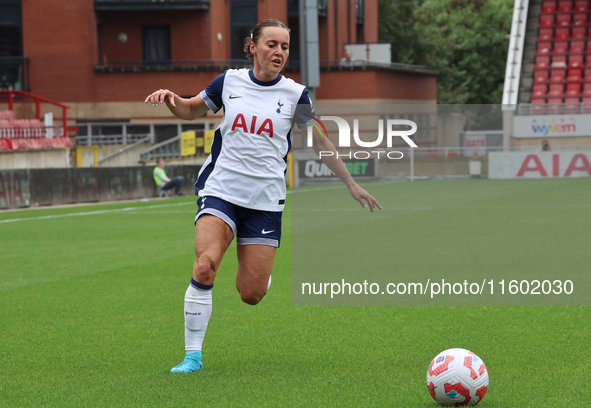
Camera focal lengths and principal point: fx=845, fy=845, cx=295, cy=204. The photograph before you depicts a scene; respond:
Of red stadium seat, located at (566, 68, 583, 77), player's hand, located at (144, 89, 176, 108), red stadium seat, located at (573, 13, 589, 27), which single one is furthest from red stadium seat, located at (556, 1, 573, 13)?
player's hand, located at (144, 89, 176, 108)

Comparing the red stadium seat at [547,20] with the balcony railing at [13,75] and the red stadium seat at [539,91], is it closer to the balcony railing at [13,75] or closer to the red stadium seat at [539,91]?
the red stadium seat at [539,91]

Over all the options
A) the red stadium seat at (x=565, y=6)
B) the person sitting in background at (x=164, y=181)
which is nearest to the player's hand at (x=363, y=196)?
the person sitting in background at (x=164, y=181)

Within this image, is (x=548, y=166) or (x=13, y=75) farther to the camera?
(x=13, y=75)

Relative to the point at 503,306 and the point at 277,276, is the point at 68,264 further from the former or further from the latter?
the point at 503,306

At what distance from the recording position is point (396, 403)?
4625mm

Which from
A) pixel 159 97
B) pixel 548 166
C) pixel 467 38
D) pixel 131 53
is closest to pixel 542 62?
pixel 467 38

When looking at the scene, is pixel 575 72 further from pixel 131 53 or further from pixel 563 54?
pixel 131 53

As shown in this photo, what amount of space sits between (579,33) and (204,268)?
1690 inches

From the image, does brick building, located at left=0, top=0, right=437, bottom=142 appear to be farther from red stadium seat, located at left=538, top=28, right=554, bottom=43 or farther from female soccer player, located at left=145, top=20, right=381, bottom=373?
female soccer player, located at left=145, top=20, right=381, bottom=373

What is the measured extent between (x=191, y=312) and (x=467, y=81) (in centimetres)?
5499

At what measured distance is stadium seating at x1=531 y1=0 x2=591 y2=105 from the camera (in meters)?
40.6

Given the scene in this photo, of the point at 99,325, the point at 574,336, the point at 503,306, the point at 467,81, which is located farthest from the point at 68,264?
the point at 467,81

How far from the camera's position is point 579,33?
145 feet

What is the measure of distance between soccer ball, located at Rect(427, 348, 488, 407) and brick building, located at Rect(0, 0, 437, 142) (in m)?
35.0
